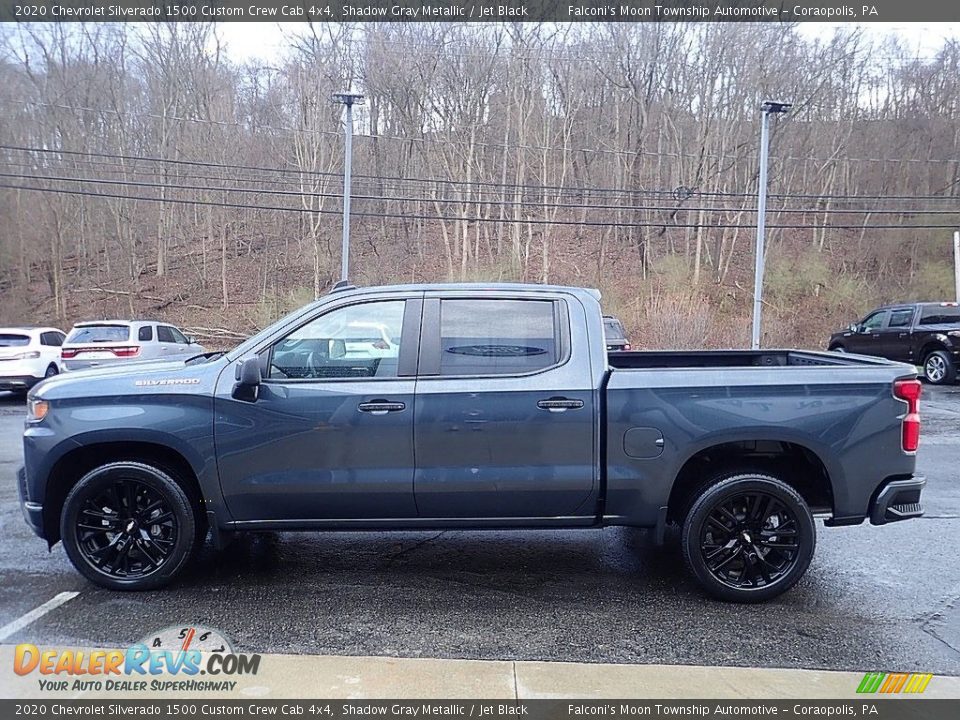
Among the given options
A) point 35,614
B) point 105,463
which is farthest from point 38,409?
point 35,614

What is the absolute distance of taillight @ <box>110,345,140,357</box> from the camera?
15.3m

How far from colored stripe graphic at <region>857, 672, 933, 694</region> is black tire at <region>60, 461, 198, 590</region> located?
3838 millimetres

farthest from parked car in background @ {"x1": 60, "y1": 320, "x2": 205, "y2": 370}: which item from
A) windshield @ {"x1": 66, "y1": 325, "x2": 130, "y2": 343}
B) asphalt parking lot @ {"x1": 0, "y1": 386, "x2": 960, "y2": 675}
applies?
asphalt parking lot @ {"x1": 0, "y1": 386, "x2": 960, "y2": 675}

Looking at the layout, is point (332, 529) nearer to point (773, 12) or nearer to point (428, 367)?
point (428, 367)

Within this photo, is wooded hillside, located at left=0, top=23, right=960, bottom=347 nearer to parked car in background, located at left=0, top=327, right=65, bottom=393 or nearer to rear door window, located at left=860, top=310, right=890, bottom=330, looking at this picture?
rear door window, located at left=860, top=310, right=890, bottom=330

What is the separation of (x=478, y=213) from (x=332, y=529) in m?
31.4

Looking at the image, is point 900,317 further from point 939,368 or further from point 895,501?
point 895,501

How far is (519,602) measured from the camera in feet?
14.2

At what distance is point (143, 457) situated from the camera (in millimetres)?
4523

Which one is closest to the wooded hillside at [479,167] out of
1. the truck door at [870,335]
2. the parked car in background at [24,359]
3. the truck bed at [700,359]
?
the truck door at [870,335]

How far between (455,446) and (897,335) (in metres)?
17.4

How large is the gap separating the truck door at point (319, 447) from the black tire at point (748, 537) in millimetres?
1809
